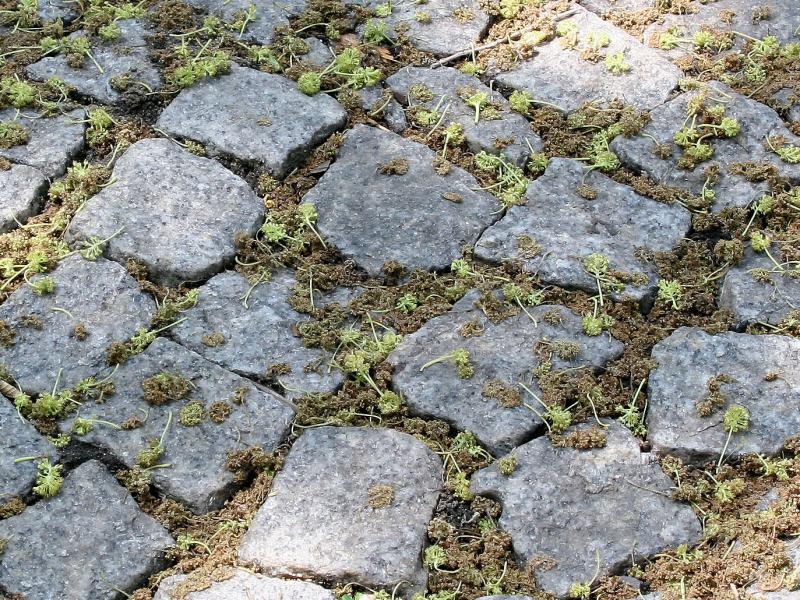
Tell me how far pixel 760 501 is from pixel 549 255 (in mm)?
1021

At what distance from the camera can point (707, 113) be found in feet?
13.1

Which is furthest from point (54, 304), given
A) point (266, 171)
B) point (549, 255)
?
point (549, 255)

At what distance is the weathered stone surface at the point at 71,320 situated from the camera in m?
3.25

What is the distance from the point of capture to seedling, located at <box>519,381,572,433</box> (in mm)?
3117

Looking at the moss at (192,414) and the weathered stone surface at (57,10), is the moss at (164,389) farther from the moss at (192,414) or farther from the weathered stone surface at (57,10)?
the weathered stone surface at (57,10)

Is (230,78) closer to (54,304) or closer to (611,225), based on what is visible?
(54,304)

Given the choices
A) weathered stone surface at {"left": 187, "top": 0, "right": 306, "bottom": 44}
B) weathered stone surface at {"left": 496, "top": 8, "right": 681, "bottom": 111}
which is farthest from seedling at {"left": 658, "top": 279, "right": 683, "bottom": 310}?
weathered stone surface at {"left": 187, "top": 0, "right": 306, "bottom": 44}

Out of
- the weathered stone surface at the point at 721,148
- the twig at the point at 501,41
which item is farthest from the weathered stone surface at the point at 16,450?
the weathered stone surface at the point at 721,148

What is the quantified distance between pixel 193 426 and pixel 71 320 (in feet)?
1.80

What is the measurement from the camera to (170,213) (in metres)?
3.65

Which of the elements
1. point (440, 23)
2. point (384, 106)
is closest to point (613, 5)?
point (440, 23)

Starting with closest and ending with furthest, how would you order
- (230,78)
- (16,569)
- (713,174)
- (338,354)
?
(16,569)
(338,354)
(713,174)
(230,78)

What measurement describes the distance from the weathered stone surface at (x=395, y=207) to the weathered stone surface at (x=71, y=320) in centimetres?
68

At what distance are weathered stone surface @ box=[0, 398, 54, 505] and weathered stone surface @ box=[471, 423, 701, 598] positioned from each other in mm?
1187
